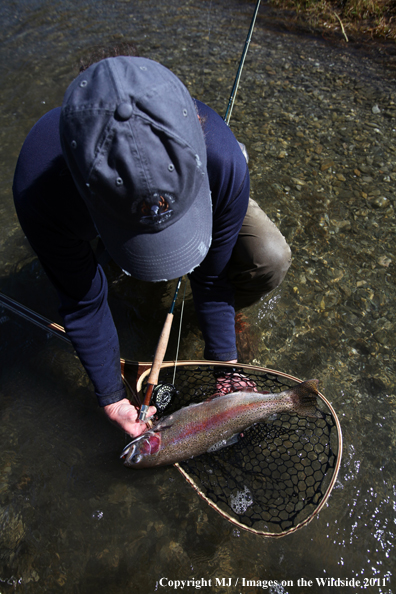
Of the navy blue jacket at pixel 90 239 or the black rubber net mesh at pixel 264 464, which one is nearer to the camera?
the navy blue jacket at pixel 90 239

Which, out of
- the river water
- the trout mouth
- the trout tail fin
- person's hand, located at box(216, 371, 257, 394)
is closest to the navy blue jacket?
person's hand, located at box(216, 371, 257, 394)

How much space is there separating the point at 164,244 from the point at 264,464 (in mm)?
1557

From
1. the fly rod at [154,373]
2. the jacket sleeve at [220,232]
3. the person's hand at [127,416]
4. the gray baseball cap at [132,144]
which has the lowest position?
the person's hand at [127,416]

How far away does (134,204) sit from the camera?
4.17 feet

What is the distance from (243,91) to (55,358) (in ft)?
13.0

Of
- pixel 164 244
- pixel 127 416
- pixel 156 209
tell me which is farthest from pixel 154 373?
pixel 156 209

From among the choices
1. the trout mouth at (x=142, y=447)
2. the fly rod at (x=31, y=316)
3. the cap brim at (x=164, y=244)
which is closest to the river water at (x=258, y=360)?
the fly rod at (x=31, y=316)

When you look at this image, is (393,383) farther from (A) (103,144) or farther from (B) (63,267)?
(A) (103,144)

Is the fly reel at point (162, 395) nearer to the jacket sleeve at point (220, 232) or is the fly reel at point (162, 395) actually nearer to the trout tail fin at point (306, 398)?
the jacket sleeve at point (220, 232)

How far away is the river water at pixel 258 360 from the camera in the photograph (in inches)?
84.6

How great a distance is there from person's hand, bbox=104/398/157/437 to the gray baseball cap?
1202 millimetres

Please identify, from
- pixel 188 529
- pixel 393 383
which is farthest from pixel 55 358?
pixel 393 383

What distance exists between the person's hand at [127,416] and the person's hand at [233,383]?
1.34 ft

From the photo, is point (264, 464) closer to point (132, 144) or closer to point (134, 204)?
point (134, 204)
